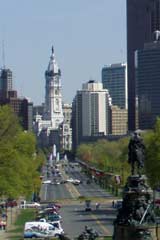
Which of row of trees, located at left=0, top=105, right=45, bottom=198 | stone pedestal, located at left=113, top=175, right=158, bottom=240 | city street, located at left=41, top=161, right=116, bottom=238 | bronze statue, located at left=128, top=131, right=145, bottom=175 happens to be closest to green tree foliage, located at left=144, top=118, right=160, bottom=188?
city street, located at left=41, top=161, right=116, bottom=238

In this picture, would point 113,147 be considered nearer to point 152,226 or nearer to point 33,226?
point 33,226

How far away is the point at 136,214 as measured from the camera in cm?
3844

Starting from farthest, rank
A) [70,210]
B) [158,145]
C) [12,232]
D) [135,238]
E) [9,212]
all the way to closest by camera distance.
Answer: [70,210]
[9,212]
[158,145]
[12,232]
[135,238]

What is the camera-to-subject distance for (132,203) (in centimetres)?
3875

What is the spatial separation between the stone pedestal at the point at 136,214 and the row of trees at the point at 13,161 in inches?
1012

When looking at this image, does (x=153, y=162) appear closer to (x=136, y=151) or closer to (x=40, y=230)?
(x=40, y=230)

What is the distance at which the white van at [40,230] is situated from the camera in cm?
5558

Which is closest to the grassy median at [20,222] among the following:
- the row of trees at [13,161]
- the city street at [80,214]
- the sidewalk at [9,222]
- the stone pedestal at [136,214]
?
the sidewalk at [9,222]

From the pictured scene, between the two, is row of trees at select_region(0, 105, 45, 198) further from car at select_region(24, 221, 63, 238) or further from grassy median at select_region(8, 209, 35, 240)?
car at select_region(24, 221, 63, 238)

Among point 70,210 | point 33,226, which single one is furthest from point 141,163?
point 70,210

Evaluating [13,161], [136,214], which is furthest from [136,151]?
[13,161]

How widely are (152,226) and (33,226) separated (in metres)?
20.5

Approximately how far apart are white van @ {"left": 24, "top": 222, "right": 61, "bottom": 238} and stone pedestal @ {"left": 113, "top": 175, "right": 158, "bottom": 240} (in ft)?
53.9

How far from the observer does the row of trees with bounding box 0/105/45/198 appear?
212 feet
